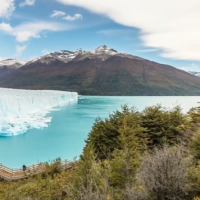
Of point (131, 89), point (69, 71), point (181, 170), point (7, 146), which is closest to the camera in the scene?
point (181, 170)

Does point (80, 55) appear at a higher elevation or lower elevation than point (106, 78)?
higher

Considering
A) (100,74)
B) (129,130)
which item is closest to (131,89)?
(100,74)

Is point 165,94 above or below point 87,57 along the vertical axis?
below

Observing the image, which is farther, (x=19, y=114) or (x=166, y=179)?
(x=19, y=114)

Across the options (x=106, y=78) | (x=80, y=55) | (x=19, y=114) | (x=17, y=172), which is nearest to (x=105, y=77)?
(x=106, y=78)

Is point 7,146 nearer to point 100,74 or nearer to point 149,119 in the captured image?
point 149,119

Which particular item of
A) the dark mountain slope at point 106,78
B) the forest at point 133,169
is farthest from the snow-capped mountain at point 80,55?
the forest at point 133,169

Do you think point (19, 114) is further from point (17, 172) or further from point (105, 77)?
point (105, 77)

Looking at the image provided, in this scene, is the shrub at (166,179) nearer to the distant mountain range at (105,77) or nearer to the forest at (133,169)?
the forest at (133,169)

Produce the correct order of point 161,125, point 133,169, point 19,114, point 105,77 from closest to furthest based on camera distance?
point 133,169, point 161,125, point 19,114, point 105,77
